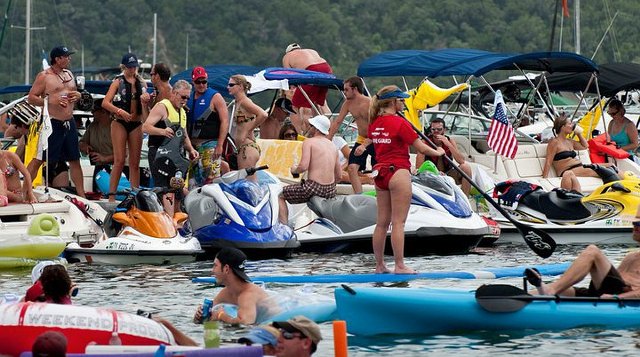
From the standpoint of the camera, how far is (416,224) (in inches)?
709

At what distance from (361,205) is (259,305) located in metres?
6.17

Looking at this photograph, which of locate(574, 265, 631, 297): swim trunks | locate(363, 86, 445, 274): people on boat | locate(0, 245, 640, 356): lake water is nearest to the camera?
locate(0, 245, 640, 356): lake water

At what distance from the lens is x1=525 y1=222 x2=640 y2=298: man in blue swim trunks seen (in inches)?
481

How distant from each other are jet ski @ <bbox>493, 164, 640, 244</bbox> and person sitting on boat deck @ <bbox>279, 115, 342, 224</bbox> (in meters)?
2.73

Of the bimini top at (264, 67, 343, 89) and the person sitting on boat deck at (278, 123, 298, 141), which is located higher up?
the bimini top at (264, 67, 343, 89)

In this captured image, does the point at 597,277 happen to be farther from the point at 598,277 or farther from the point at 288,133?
the point at 288,133

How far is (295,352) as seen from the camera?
9359 mm

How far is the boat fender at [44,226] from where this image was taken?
17031 mm

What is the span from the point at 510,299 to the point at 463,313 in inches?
14.3

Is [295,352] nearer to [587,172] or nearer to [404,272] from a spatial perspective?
[404,272]

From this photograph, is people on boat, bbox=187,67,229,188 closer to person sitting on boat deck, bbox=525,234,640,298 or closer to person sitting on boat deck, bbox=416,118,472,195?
person sitting on boat deck, bbox=416,118,472,195

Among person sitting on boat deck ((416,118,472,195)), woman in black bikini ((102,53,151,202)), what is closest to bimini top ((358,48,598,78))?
person sitting on boat deck ((416,118,472,195))

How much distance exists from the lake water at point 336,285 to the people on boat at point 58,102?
2.79 meters

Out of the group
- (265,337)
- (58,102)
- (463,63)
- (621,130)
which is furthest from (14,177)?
(621,130)
